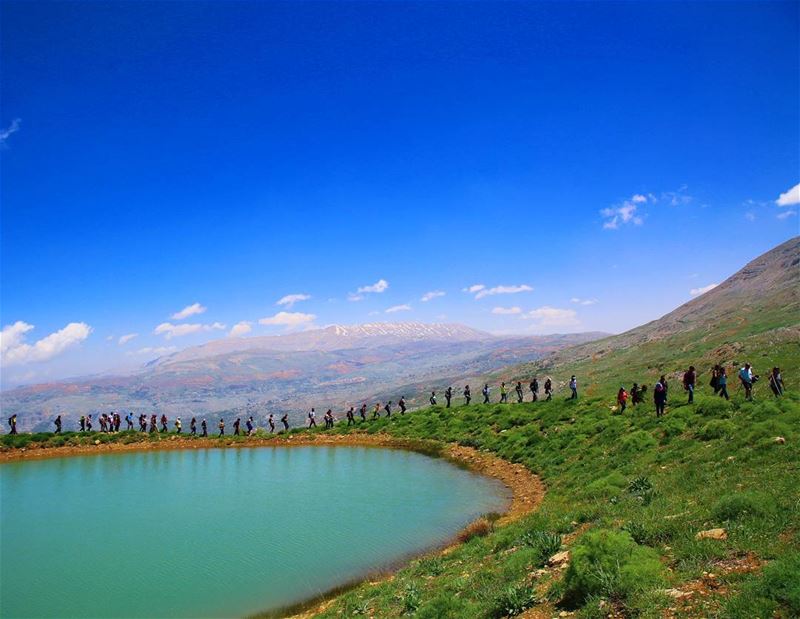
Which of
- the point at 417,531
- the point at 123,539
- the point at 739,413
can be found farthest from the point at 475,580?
the point at 123,539

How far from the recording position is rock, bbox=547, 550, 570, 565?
41.2 ft

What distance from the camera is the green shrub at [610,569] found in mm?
9422

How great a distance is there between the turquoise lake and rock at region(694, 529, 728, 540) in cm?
1305

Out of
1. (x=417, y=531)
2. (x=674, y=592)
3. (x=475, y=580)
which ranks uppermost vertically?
(x=674, y=592)

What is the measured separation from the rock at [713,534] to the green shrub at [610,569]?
1.29 meters

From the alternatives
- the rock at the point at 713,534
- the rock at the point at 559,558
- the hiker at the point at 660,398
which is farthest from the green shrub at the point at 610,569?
the hiker at the point at 660,398

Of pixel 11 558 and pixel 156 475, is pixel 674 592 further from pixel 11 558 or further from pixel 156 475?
pixel 156 475

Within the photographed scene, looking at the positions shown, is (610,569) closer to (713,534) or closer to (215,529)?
(713,534)

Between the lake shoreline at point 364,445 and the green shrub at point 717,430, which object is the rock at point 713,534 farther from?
the green shrub at point 717,430

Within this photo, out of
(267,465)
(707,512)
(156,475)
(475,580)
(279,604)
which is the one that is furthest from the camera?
(267,465)

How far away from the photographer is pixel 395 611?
45.5 ft

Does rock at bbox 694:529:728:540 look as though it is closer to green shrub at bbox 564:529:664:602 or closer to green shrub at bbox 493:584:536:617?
green shrub at bbox 564:529:664:602

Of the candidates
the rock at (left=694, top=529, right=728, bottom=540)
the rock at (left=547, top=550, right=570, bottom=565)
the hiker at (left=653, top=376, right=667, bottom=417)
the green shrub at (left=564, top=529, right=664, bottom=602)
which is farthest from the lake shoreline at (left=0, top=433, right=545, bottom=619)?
the rock at (left=694, top=529, right=728, bottom=540)

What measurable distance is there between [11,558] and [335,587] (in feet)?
56.0
